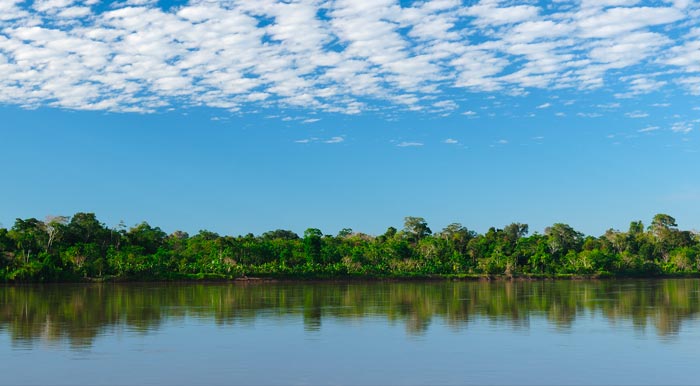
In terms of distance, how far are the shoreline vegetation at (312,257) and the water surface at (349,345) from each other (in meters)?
44.0

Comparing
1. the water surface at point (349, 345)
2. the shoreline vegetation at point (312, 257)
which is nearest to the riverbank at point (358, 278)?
the shoreline vegetation at point (312, 257)

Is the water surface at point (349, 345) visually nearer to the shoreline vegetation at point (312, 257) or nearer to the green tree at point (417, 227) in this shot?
the shoreline vegetation at point (312, 257)

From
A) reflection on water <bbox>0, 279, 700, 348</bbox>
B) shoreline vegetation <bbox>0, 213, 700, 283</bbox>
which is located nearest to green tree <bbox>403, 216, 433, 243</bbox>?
Answer: shoreline vegetation <bbox>0, 213, 700, 283</bbox>

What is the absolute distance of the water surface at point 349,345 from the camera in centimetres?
1748

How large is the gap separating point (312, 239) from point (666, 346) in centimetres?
8033

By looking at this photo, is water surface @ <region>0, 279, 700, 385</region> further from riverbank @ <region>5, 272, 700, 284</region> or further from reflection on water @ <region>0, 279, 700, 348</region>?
riverbank @ <region>5, 272, 700, 284</region>

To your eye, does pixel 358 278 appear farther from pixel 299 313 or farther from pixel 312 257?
pixel 299 313

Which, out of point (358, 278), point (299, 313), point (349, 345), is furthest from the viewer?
point (358, 278)

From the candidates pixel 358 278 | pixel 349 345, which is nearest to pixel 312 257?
pixel 358 278

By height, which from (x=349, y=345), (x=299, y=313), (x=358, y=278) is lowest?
(x=358, y=278)

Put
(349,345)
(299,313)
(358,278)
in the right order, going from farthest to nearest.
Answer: (358,278) → (299,313) → (349,345)

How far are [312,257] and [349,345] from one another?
76108 mm

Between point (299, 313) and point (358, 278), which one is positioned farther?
point (358, 278)

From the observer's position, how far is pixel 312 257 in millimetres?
99000
